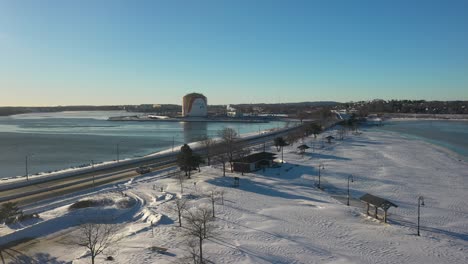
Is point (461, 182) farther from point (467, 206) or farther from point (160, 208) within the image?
point (160, 208)

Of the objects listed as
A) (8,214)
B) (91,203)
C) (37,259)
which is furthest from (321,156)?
(37,259)

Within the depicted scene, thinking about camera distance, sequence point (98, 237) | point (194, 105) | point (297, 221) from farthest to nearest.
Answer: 1. point (194, 105)
2. point (297, 221)
3. point (98, 237)

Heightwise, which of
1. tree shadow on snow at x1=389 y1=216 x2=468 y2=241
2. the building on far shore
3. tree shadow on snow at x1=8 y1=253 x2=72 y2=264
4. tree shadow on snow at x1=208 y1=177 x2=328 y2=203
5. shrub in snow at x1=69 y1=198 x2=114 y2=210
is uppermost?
the building on far shore

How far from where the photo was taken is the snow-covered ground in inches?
544

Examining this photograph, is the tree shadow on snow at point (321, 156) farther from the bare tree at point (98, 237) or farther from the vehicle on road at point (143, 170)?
the bare tree at point (98, 237)

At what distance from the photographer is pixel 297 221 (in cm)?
1789

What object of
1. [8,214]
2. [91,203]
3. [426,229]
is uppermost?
[8,214]

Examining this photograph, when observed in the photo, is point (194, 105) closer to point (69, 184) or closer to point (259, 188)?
point (69, 184)

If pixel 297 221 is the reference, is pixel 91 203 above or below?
above

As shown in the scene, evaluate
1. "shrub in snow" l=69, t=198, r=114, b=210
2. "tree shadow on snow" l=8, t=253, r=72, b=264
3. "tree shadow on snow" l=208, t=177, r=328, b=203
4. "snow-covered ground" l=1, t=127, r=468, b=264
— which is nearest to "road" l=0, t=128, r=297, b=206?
"snow-covered ground" l=1, t=127, r=468, b=264

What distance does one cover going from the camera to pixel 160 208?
20109 mm

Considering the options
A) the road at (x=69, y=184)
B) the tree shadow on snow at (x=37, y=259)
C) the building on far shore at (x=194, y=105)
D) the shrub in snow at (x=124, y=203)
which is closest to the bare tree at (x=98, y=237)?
the tree shadow on snow at (x=37, y=259)

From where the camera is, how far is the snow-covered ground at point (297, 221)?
13.8 metres

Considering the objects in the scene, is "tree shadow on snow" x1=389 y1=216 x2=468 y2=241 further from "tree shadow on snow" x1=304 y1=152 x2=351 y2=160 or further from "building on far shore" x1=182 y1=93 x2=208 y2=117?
"building on far shore" x1=182 y1=93 x2=208 y2=117
